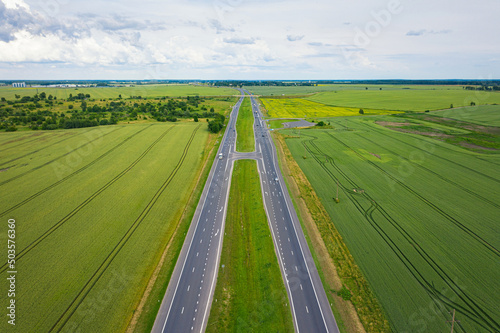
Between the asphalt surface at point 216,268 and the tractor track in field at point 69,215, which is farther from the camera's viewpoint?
the tractor track in field at point 69,215

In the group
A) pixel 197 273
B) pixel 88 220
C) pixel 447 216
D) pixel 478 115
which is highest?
pixel 478 115

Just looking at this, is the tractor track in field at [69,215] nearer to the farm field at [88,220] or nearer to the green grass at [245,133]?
the farm field at [88,220]

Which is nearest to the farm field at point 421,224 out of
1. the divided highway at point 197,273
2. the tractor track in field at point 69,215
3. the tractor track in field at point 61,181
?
the divided highway at point 197,273

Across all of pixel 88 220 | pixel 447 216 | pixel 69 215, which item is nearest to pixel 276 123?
pixel 447 216

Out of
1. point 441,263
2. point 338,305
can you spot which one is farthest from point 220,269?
point 441,263

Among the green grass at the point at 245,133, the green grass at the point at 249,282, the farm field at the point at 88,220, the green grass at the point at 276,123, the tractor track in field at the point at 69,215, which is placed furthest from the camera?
the green grass at the point at 276,123

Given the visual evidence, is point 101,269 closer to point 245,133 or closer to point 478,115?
point 245,133

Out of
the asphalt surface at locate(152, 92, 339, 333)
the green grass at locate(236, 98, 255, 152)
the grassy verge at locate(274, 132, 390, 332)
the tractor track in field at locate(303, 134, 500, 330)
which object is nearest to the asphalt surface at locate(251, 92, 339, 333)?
the asphalt surface at locate(152, 92, 339, 333)
